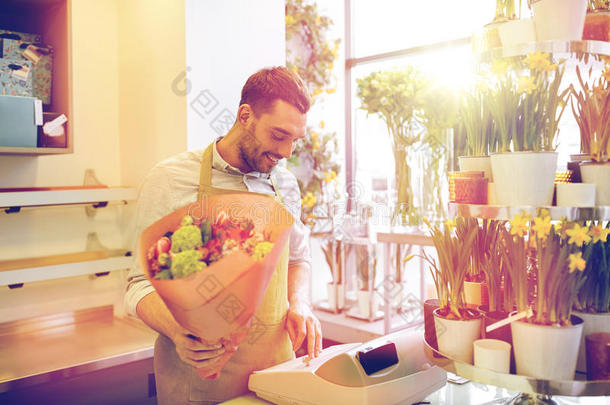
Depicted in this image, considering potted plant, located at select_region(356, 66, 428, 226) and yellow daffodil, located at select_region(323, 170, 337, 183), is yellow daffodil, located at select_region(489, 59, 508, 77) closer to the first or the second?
potted plant, located at select_region(356, 66, 428, 226)

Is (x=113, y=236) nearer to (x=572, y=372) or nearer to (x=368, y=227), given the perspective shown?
(x=368, y=227)

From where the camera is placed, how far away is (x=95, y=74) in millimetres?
2631

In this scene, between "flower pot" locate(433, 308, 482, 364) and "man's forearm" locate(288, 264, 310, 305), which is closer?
"flower pot" locate(433, 308, 482, 364)

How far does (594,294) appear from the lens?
1102 millimetres

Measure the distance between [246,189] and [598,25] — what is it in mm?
1037

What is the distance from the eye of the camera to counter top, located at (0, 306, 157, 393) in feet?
6.43

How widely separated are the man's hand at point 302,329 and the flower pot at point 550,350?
1.79 ft

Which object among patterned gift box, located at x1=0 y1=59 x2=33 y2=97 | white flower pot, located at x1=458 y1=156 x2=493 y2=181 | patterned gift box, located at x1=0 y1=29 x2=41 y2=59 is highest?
patterned gift box, located at x1=0 y1=29 x2=41 y2=59

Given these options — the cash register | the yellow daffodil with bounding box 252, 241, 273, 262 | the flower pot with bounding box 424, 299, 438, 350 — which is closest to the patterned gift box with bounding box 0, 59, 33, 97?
the cash register

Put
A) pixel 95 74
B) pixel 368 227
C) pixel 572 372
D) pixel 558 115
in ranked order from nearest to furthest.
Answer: pixel 572 372 → pixel 558 115 → pixel 95 74 → pixel 368 227

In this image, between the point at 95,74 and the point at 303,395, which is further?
the point at 95,74

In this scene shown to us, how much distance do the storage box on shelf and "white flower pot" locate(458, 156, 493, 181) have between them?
1.71 metres

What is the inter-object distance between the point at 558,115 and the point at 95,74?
225 centimetres

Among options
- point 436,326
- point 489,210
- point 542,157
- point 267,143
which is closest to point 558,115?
point 542,157
